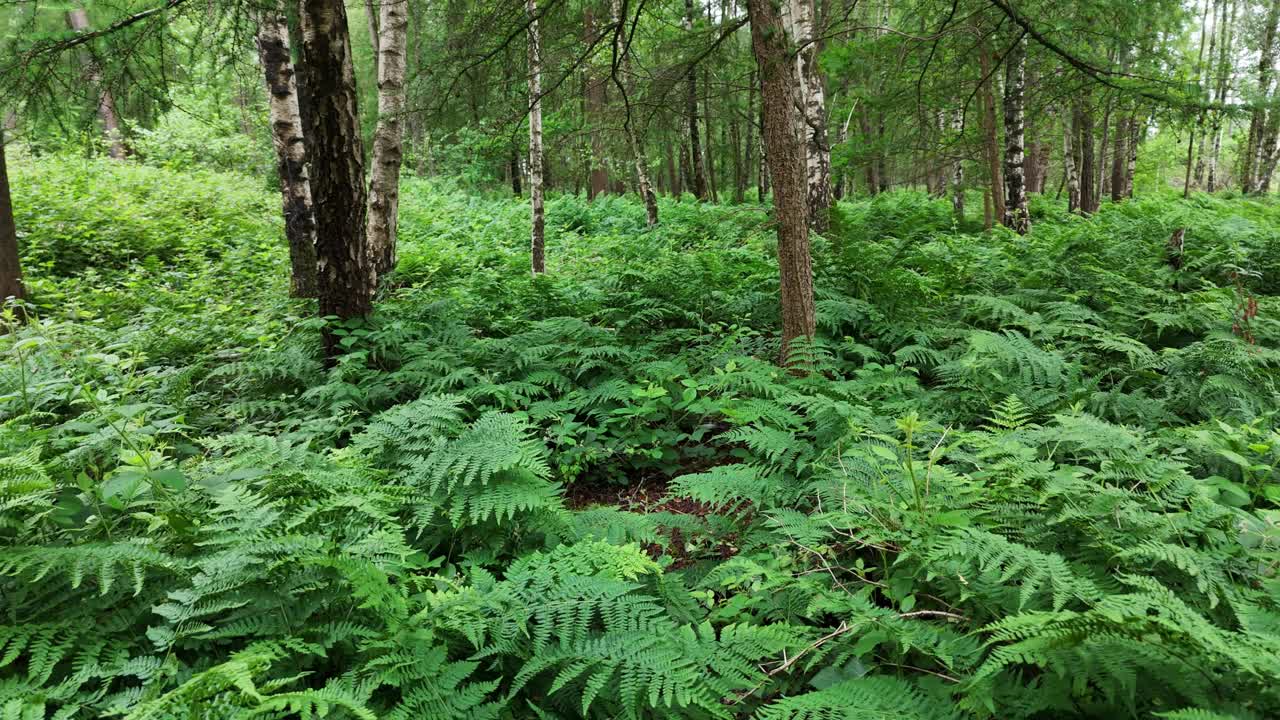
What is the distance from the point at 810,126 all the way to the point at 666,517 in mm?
6791

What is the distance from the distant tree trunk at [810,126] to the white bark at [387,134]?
4999 millimetres

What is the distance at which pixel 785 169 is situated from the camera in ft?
14.5

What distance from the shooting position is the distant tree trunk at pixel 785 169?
4234mm

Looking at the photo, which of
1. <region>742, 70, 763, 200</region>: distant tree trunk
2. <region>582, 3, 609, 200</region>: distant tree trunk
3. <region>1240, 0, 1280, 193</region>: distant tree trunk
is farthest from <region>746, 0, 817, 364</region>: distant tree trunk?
<region>1240, 0, 1280, 193</region>: distant tree trunk

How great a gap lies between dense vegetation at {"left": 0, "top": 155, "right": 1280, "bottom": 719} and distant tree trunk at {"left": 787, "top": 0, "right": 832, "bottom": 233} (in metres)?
3.13

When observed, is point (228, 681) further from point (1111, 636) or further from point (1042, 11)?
point (1042, 11)

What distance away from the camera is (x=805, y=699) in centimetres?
199

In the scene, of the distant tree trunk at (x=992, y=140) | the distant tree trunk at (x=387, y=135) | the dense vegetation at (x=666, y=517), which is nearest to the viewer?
the dense vegetation at (x=666, y=517)

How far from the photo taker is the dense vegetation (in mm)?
1971

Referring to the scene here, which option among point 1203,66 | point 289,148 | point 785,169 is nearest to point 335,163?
point 289,148

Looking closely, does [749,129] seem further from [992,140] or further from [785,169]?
[785,169]

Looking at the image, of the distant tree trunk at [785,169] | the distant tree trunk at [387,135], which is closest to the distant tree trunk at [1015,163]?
the distant tree trunk at [785,169]

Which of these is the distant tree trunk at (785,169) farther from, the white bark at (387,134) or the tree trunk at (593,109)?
the white bark at (387,134)

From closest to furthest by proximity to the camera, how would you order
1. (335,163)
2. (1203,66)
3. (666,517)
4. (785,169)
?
1. (666,517)
2. (785,169)
3. (335,163)
4. (1203,66)
